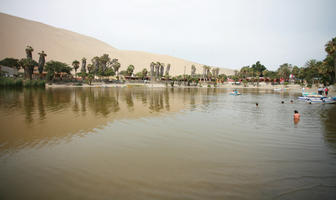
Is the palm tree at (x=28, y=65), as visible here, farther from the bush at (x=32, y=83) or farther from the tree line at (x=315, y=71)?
the tree line at (x=315, y=71)

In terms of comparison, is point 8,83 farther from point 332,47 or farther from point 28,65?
point 332,47

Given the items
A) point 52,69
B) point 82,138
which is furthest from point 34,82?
point 82,138

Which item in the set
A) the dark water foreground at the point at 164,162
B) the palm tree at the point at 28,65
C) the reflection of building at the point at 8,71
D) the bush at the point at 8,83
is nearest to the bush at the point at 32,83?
the bush at the point at 8,83

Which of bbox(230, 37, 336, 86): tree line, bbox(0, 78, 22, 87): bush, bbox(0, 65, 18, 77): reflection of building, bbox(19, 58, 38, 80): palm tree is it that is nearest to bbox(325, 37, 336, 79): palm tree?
bbox(230, 37, 336, 86): tree line

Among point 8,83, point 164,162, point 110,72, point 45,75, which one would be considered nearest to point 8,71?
point 45,75

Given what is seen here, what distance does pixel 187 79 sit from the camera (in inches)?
4235

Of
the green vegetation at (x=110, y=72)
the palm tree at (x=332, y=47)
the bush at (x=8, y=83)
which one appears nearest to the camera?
the palm tree at (x=332, y=47)

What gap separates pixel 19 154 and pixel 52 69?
286 feet

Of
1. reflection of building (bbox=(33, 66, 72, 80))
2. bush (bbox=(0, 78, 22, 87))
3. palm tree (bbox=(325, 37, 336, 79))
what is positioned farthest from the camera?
reflection of building (bbox=(33, 66, 72, 80))

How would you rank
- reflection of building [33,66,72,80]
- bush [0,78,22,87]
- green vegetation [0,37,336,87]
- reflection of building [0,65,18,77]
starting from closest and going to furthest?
bush [0,78,22,87] → green vegetation [0,37,336,87] → reflection of building [0,65,18,77] → reflection of building [33,66,72,80]

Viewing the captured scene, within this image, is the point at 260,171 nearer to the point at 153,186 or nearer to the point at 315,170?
the point at 315,170

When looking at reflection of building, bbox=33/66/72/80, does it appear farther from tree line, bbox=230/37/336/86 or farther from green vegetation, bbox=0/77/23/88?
tree line, bbox=230/37/336/86

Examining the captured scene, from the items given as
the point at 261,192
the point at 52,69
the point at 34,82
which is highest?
the point at 52,69

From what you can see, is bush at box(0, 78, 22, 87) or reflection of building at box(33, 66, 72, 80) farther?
reflection of building at box(33, 66, 72, 80)
